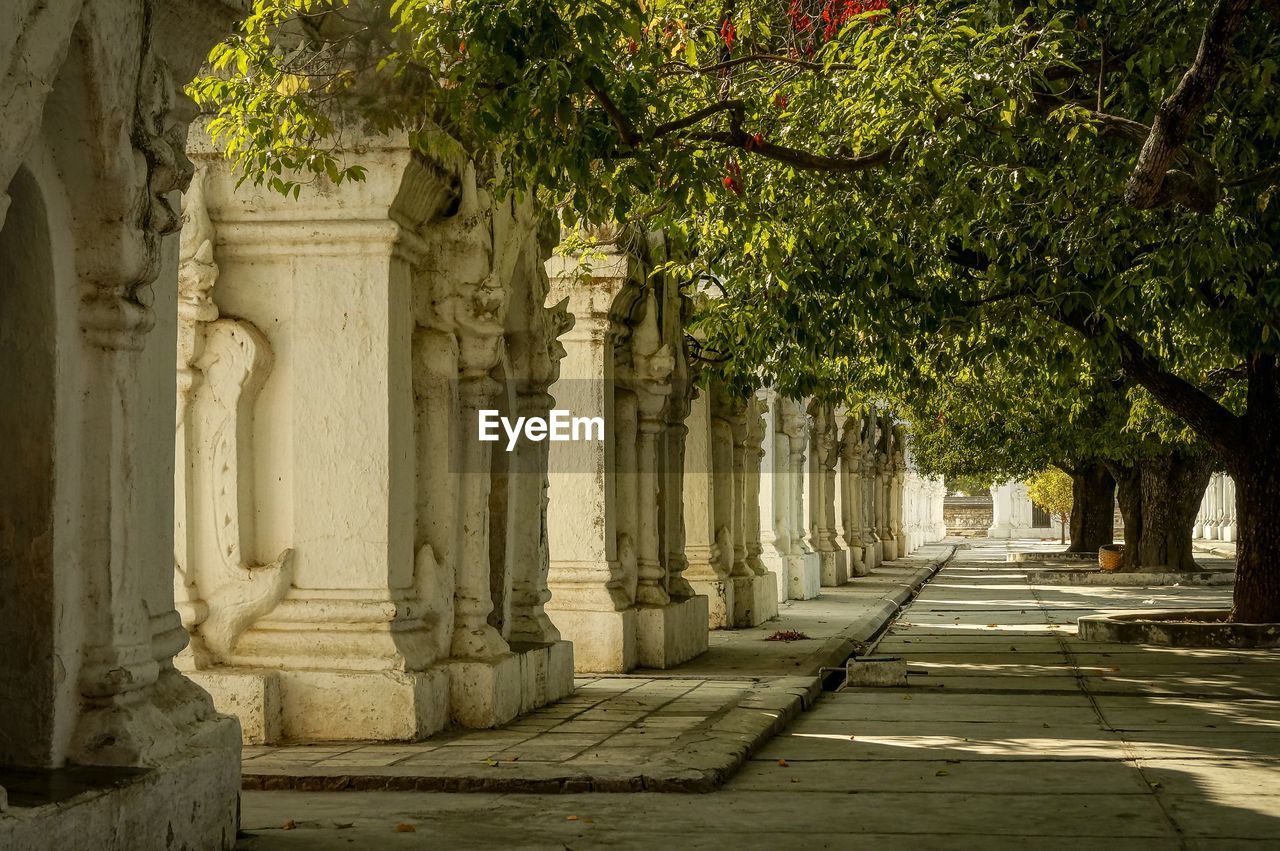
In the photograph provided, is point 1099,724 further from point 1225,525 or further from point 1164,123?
point 1225,525

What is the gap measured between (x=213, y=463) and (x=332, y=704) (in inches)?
57.6

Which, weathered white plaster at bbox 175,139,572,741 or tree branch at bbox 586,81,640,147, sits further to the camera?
weathered white plaster at bbox 175,139,572,741

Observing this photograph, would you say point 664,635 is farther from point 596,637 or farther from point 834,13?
point 834,13

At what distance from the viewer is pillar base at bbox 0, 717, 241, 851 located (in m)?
4.28

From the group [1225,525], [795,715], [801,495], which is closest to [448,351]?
[795,715]

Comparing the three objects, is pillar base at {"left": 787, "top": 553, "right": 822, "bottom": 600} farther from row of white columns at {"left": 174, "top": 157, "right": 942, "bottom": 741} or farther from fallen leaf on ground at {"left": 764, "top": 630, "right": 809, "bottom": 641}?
row of white columns at {"left": 174, "top": 157, "right": 942, "bottom": 741}

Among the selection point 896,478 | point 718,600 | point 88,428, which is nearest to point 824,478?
point 718,600

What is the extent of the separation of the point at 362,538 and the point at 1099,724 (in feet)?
15.1

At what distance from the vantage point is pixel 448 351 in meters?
9.05

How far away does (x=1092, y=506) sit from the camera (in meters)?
40.6

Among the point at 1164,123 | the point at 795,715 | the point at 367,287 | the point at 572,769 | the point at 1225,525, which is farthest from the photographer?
the point at 1225,525

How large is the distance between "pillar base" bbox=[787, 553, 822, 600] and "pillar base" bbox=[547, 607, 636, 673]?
34.0 ft

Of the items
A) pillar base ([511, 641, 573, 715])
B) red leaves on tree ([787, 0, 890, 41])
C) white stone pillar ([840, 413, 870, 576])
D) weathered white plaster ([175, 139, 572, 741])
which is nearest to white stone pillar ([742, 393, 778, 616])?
red leaves on tree ([787, 0, 890, 41])

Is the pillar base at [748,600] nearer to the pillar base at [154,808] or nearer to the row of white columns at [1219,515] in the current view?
the pillar base at [154,808]
